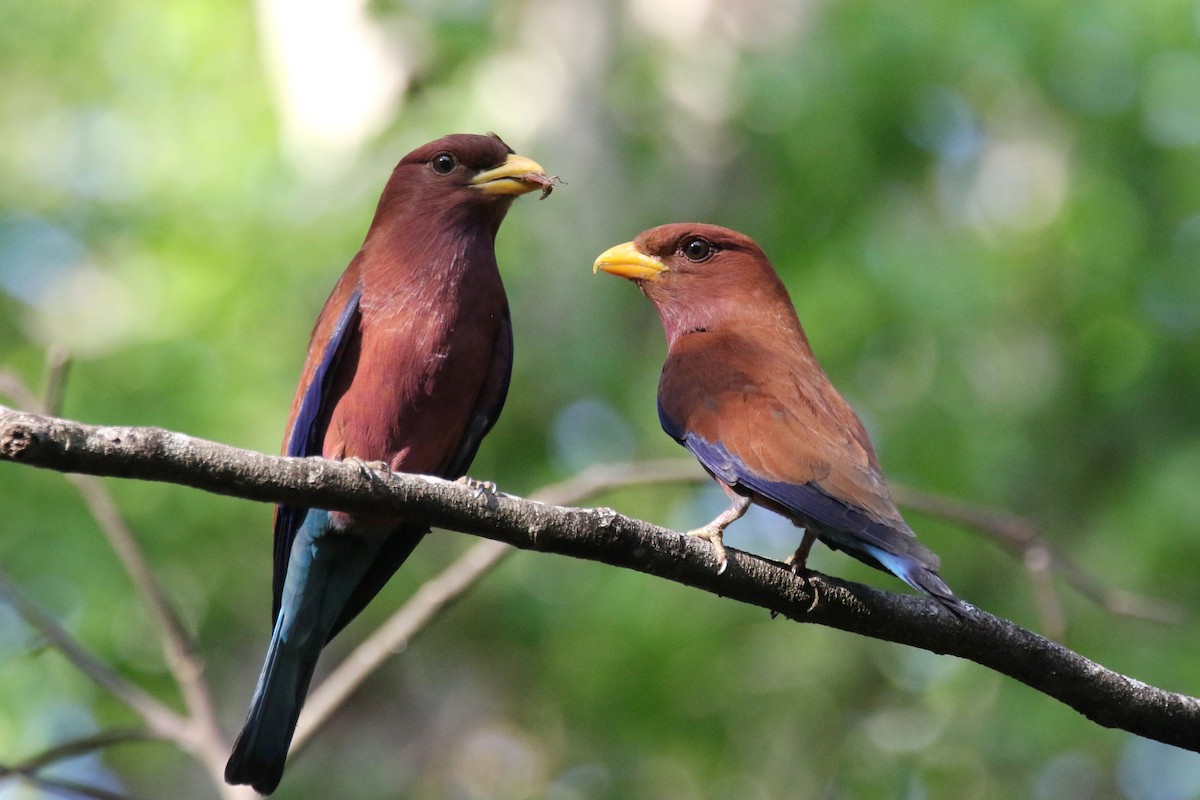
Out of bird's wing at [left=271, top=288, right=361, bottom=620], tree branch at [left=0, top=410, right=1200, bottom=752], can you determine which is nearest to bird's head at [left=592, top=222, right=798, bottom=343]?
bird's wing at [left=271, top=288, right=361, bottom=620]

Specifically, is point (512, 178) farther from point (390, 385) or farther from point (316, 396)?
point (316, 396)

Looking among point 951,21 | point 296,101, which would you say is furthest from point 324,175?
point 951,21

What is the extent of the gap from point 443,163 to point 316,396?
34.9 inches

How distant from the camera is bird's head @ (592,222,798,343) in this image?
175 inches

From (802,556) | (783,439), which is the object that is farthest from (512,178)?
(802,556)

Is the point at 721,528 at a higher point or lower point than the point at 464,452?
higher

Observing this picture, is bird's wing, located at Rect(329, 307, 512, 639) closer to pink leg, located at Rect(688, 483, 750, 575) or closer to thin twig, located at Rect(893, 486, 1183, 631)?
pink leg, located at Rect(688, 483, 750, 575)

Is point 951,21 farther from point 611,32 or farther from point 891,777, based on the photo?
point 891,777

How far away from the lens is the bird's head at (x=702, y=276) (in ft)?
14.6

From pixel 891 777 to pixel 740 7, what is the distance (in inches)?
265

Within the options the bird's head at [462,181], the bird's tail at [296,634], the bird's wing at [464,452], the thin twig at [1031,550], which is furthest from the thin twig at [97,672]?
the thin twig at [1031,550]

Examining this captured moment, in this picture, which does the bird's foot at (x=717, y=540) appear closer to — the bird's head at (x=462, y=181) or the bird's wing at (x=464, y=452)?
the bird's wing at (x=464, y=452)

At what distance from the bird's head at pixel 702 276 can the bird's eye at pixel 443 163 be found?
561 mm

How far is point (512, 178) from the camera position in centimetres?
421
